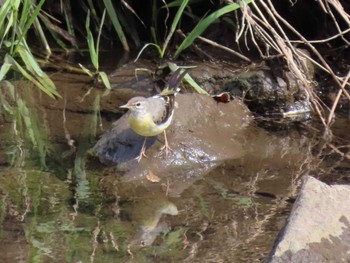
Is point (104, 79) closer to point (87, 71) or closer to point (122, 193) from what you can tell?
point (87, 71)

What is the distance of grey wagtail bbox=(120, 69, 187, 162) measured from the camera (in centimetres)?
684

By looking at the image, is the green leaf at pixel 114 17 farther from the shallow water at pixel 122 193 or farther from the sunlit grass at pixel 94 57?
the shallow water at pixel 122 193

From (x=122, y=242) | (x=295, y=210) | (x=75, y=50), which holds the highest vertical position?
(x=295, y=210)

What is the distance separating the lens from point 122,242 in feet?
18.8

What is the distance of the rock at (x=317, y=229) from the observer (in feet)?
15.1

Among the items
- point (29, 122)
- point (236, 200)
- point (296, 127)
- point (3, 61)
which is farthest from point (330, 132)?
point (3, 61)

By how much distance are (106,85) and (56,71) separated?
Answer: 2.57ft

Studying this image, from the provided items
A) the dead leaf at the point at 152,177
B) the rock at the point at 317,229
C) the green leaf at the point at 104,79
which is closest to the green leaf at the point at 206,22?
the green leaf at the point at 104,79

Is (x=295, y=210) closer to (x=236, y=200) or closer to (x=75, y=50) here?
(x=236, y=200)

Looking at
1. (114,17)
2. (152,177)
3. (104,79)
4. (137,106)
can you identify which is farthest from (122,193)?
(114,17)

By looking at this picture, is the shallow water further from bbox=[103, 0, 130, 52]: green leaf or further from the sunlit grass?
bbox=[103, 0, 130, 52]: green leaf

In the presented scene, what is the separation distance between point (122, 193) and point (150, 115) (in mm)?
679

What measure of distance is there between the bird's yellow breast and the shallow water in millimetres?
396

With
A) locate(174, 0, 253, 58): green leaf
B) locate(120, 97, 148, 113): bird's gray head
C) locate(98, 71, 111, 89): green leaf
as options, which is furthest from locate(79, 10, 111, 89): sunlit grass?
locate(120, 97, 148, 113): bird's gray head
